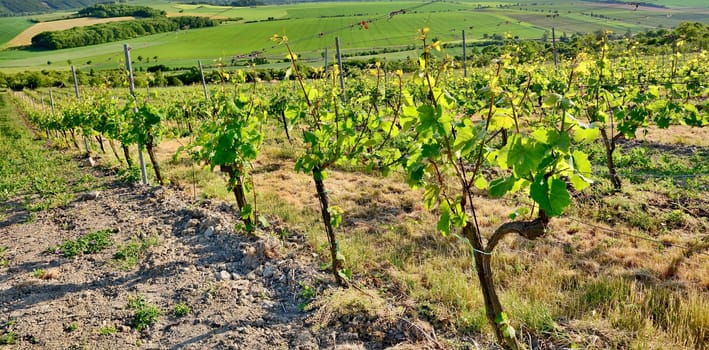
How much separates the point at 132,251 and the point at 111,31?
58.1m

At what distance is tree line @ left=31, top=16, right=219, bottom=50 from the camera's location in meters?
46.2

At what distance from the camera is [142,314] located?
4.15m

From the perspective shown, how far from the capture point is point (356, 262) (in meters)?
4.92

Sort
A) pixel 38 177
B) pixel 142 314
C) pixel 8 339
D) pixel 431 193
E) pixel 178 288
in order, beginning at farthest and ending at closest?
1. pixel 38 177
2. pixel 178 288
3. pixel 142 314
4. pixel 8 339
5. pixel 431 193

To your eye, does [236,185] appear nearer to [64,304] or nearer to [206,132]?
[206,132]

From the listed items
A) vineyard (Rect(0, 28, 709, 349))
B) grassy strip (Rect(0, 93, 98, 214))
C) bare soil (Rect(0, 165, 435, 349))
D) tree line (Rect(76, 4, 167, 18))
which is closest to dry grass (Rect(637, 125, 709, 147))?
vineyard (Rect(0, 28, 709, 349))

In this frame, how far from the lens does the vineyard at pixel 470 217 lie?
8.70 feet

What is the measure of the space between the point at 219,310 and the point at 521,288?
9.28 feet

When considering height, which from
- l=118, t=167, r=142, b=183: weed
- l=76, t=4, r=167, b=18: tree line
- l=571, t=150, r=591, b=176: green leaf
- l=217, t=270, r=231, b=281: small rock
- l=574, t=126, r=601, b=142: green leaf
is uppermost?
l=76, t=4, r=167, b=18: tree line

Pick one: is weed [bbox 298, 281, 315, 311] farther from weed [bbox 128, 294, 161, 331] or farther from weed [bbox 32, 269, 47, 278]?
weed [bbox 32, 269, 47, 278]

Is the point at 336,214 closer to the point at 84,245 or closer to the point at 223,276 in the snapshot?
the point at 223,276

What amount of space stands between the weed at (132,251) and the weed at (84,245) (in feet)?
1.07

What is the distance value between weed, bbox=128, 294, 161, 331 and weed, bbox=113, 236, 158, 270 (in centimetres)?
103

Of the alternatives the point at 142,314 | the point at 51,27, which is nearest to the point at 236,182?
the point at 142,314
